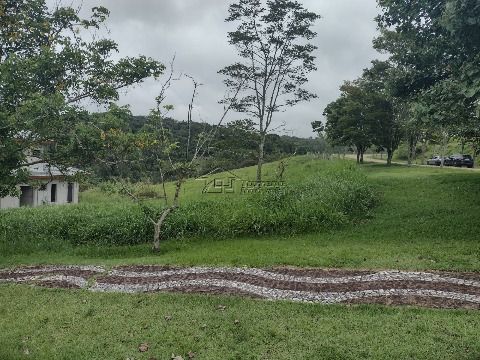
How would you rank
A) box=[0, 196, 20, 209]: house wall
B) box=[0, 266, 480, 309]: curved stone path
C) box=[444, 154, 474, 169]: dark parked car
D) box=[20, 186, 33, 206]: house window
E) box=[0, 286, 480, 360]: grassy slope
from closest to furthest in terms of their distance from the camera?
box=[0, 286, 480, 360]: grassy slope < box=[0, 266, 480, 309]: curved stone path < box=[0, 196, 20, 209]: house wall < box=[20, 186, 33, 206]: house window < box=[444, 154, 474, 169]: dark parked car

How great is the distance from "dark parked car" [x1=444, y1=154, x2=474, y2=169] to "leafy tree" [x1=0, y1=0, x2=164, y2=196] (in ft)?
99.4

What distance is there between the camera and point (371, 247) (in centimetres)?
1247

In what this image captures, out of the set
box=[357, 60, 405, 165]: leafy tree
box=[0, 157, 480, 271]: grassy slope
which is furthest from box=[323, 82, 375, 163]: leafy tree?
box=[0, 157, 480, 271]: grassy slope

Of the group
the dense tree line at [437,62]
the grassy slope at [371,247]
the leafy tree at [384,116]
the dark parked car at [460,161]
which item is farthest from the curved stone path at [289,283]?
the dark parked car at [460,161]

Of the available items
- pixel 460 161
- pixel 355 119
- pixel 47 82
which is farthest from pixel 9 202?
pixel 460 161

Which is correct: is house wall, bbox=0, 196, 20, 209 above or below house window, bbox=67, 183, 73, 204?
below

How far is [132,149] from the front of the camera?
13.1 m

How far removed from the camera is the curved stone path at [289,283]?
26.7 ft

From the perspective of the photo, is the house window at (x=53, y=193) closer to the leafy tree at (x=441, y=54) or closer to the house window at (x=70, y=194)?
the house window at (x=70, y=194)

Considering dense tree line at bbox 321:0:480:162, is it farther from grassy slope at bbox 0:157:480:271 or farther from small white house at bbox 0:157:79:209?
small white house at bbox 0:157:79:209

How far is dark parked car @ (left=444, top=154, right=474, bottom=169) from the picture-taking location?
117 feet

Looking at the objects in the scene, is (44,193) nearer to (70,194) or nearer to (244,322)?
(70,194)

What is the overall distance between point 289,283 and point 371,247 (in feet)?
14.3

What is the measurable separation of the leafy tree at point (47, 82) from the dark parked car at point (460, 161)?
30.3 m
